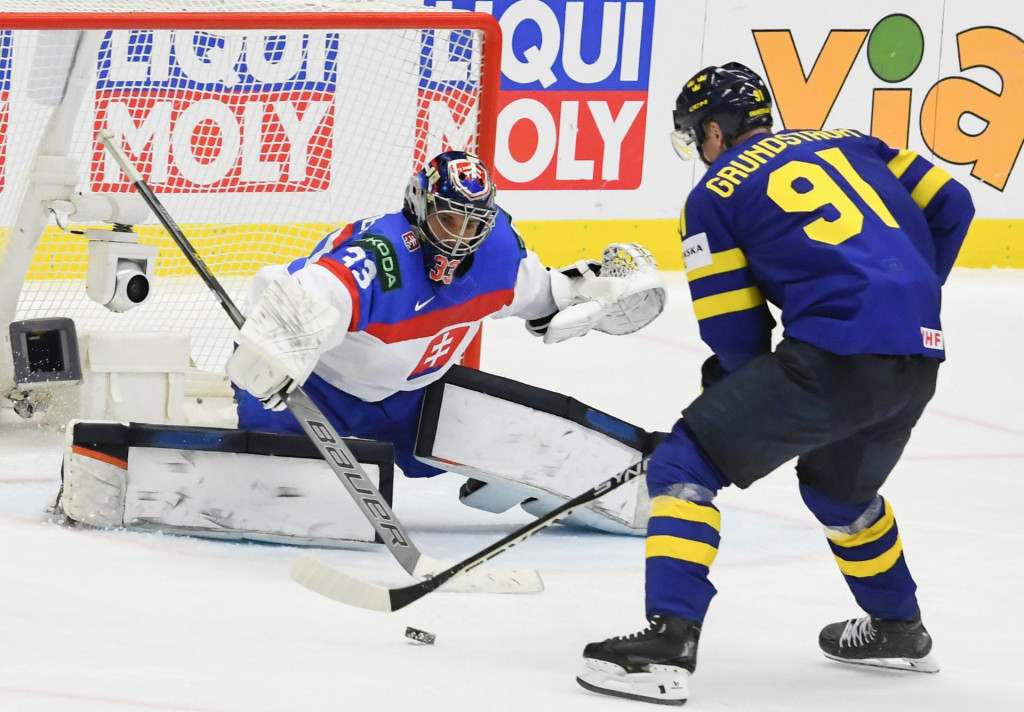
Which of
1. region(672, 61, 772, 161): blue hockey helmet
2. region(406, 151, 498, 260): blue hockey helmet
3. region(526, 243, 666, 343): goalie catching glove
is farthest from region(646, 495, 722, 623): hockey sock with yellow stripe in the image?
region(526, 243, 666, 343): goalie catching glove

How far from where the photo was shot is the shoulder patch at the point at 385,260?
305 centimetres

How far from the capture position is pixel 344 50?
460 centimetres

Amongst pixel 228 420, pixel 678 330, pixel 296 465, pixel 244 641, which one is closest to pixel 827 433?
pixel 244 641

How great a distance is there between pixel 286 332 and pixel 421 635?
61cm

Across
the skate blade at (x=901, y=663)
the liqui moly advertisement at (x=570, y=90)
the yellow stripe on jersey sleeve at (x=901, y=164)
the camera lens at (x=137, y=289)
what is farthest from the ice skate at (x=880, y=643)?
the liqui moly advertisement at (x=570, y=90)

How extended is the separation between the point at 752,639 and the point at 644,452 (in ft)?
2.58

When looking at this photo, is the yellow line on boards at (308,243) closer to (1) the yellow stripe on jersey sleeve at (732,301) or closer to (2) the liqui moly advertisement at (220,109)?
(2) the liqui moly advertisement at (220,109)

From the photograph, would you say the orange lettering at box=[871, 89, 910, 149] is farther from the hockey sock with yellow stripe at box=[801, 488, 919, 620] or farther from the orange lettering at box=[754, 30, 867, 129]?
the hockey sock with yellow stripe at box=[801, 488, 919, 620]

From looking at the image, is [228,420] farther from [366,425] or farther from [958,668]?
[958,668]

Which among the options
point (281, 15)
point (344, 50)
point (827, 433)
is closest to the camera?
point (827, 433)

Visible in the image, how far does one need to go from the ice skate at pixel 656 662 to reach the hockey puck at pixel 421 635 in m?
0.34

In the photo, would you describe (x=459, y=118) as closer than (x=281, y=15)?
No

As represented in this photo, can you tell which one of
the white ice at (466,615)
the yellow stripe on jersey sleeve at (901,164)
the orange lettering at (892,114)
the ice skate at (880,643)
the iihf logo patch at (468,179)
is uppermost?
the orange lettering at (892,114)

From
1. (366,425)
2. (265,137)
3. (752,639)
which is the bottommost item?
(752,639)
